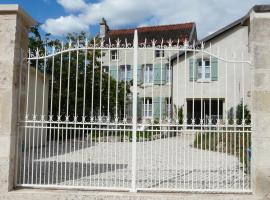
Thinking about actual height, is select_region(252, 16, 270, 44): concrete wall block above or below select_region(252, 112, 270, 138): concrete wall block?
above

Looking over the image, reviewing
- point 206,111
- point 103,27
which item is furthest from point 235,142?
point 103,27

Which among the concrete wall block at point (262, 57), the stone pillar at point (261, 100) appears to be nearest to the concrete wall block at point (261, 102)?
the stone pillar at point (261, 100)

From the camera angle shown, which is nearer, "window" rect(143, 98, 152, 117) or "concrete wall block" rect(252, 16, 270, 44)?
"concrete wall block" rect(252, 16, 270, 44)

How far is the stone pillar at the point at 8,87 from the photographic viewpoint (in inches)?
236

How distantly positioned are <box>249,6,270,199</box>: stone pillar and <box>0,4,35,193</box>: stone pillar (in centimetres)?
394

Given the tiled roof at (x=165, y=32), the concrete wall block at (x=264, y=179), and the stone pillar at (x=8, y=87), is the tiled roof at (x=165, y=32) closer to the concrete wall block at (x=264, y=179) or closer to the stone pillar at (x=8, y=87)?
the stone pillar at (x=8, y=87)

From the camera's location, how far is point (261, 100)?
5.83 metres

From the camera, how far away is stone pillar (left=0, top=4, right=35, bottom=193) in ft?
19.7

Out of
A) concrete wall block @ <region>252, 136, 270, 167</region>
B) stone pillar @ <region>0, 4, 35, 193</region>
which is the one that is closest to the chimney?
stone pillar @ <region>0, 4, 35, 193</region>

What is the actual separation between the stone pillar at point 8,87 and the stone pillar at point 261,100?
3.94 meters

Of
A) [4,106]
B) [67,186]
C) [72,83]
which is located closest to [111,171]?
[67,186]

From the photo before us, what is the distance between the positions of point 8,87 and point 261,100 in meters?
4.13

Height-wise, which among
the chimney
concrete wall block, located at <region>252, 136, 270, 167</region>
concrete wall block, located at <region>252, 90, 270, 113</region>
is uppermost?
the chimney

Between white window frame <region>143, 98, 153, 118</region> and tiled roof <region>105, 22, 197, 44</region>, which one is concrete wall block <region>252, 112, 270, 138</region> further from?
tiled roof <region>105, 22, 197, 44</region>
